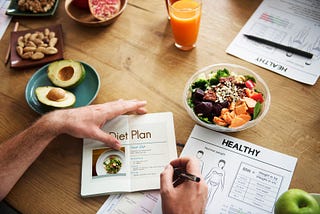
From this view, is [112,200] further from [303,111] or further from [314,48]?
[314,48]

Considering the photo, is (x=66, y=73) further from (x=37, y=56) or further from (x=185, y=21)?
(x=185, y=21)

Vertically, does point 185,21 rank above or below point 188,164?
above

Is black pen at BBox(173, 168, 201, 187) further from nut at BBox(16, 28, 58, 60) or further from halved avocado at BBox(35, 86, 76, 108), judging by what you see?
nut at BBox(16, 28, 58, 60)

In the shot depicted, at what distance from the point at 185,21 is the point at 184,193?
1.89 ft

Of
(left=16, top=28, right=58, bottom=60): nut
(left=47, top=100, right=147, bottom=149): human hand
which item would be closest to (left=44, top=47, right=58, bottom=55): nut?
(left=16, top=28, right=58, bottom=60): nut

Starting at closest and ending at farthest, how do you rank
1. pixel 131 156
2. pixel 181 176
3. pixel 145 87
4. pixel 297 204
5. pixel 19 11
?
pixel 297 204 → pixel 181 176 → pixel 131 156 → pixel 145 87 → pixel 19 11

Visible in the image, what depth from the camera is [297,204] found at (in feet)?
2.30

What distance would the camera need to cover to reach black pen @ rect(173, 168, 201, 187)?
784 mm

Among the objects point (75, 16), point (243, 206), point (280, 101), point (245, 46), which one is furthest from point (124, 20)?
point (243, 206)

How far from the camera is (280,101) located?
0.98 meters

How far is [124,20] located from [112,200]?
726 mm

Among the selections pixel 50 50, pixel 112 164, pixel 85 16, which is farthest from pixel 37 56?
pixel 112 164

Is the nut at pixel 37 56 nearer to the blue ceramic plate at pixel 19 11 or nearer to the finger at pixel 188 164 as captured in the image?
the blue ceramic plate at pixel 19 11

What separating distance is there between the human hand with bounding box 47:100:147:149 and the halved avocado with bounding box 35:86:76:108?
47 mm
